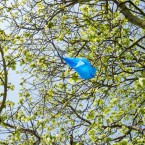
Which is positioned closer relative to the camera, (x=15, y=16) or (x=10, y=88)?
(x=10, y=88)

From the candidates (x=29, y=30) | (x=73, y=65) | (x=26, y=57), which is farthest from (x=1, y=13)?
(x=73, y=65)

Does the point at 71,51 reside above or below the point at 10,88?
above

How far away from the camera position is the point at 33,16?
9.02m

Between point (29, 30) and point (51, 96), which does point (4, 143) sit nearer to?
point (51, 96)

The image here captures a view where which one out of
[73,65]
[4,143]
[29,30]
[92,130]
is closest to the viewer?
[73,65]

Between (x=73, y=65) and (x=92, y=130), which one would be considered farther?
(x=92, y=130)

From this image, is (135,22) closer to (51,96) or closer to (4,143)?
(51,96)

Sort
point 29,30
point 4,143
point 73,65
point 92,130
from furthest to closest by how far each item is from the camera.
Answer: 1. point 29,30
2. point 4,143
3. point 92,130
4. point 73,65

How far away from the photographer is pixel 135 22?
8.90 metres

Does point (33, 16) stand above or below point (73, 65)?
above

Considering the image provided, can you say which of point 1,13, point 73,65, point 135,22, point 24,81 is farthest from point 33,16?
point 73,65

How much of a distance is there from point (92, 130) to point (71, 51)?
399cm

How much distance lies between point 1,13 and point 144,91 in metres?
4.93

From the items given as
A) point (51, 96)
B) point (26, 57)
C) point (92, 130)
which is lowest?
point (92, 130)
